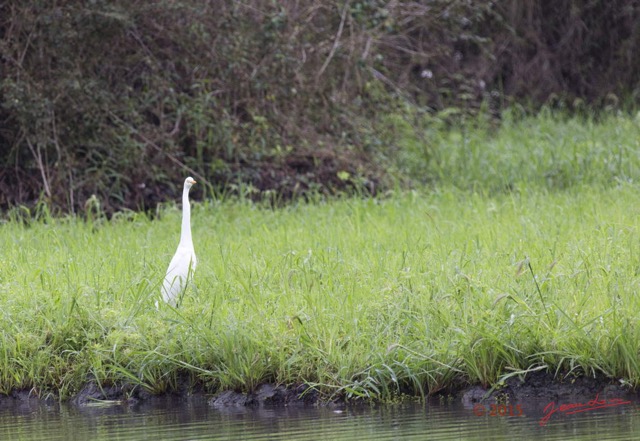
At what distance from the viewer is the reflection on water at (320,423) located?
16.9 feet

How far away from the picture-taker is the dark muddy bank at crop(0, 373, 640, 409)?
5996 mm

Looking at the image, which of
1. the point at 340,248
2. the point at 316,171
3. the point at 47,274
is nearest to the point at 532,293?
the point at 340,248

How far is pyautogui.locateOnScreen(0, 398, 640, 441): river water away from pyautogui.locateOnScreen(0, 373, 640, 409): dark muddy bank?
0.09 m

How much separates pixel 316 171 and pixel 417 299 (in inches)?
256

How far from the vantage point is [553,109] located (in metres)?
18.8

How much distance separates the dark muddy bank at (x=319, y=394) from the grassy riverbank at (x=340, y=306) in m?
0.06

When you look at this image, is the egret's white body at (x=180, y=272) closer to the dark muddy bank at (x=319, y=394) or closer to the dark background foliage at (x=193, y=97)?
the dark muddy bank at (x=319, y=394)
